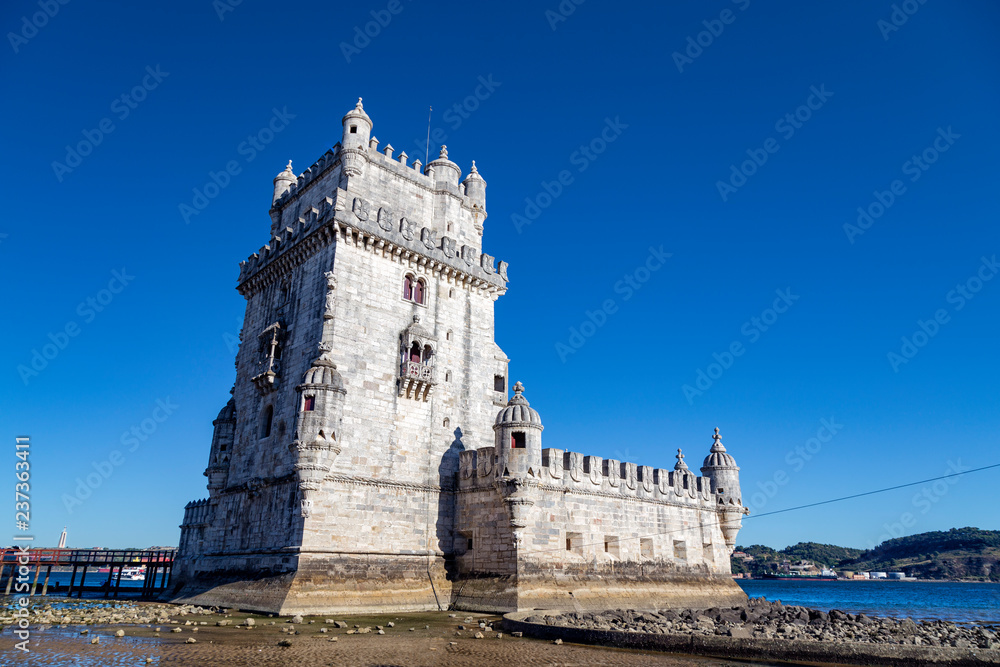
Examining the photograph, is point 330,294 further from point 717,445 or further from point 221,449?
point 717,445

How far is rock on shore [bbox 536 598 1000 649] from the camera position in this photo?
18.2 meters

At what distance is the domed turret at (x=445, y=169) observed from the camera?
35531mm

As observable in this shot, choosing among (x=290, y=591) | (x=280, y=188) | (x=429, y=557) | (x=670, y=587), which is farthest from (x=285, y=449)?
(x=670, y=587)

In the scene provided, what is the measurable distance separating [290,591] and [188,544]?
12935 mm

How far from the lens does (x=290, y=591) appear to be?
23781 millimetres

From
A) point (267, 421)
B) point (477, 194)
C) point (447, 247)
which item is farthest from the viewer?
point (477, 194)

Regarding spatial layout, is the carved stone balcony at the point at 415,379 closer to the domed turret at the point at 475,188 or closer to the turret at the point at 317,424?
the turret at the point at 317,424

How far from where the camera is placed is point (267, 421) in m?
29.9

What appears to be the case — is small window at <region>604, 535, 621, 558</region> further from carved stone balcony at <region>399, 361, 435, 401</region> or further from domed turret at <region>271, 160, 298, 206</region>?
domed turret at <region>271, 160, 298, 206</region>

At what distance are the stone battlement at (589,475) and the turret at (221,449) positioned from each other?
11.8 metres

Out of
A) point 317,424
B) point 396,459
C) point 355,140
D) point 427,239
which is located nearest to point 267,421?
point 317,424

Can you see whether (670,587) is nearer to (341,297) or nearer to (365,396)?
(365,396)

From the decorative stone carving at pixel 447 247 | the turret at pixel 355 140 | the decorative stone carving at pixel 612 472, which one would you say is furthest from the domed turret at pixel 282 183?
the decorative stone carving at pixel 612 472

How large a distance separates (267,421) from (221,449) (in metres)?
4.25
